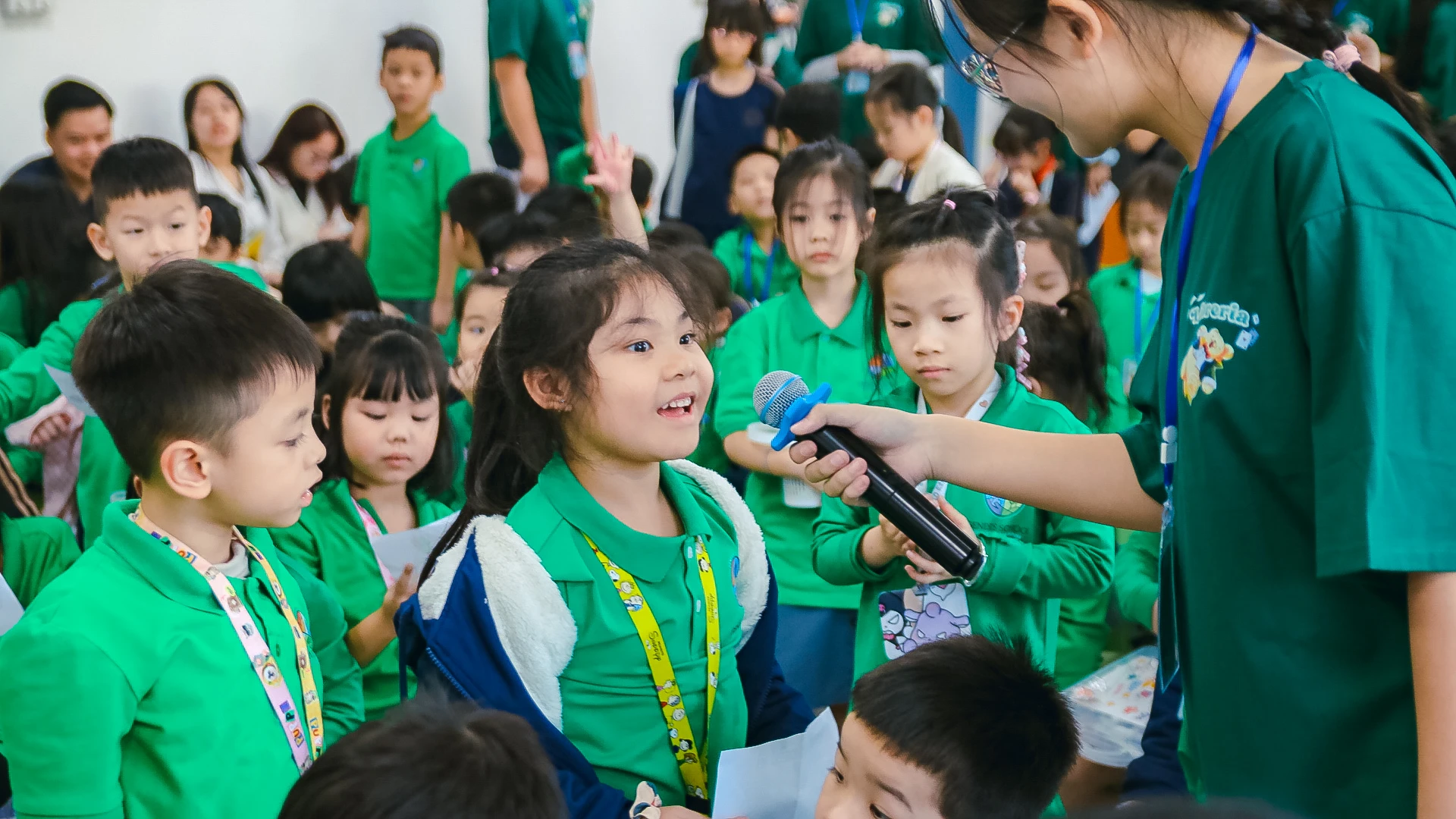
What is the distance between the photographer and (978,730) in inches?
50.7

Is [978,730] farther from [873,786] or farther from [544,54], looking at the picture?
[544,54]

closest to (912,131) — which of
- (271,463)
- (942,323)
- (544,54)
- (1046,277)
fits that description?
(1046,277)

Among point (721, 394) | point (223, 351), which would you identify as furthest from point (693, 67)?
point (223, 351)

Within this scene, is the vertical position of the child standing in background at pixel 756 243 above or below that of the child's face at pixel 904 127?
below

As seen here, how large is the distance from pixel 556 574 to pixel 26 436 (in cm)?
224

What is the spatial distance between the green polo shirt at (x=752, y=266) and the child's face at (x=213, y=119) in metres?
2.23

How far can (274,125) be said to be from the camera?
5.69 m

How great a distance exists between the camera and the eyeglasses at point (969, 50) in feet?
3.72

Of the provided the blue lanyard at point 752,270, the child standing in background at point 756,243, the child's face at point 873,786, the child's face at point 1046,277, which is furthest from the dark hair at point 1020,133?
the child's face at point 873,786

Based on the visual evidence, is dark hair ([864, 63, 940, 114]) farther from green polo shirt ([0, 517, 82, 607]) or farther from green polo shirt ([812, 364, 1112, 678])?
green polo shirt ([0, 517, 82, 607])

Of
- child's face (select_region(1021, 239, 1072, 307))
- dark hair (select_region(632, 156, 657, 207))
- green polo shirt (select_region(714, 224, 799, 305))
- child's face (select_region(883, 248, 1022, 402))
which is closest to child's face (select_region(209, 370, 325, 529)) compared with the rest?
child's face (select_region(883, 248, 1022, 402))

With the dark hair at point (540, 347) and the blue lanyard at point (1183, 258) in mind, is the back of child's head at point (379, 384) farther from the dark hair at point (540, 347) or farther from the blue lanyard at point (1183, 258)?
the blue lanyard at point (1183, 258)

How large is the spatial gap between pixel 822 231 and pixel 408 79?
2713 mm

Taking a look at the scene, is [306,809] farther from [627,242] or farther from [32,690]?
[627,242]
